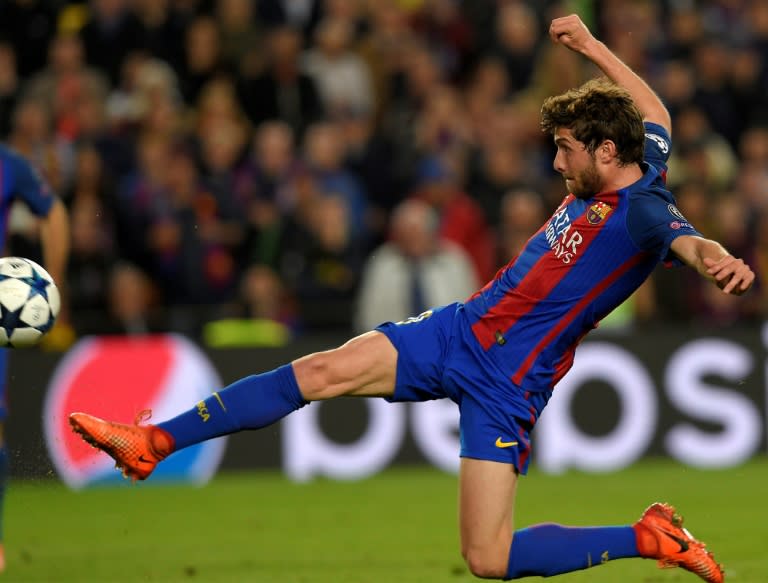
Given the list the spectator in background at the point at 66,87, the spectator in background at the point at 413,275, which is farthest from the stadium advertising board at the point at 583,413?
the spectator in background at the point at 66,87

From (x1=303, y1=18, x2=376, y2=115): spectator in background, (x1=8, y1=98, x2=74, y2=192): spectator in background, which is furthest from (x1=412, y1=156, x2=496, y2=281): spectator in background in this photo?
(x1=8, y1=98, x2=74, y2=192): spectator in background

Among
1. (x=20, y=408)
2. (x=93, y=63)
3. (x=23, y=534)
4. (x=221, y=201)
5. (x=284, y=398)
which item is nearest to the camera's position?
(x=284, y=398)

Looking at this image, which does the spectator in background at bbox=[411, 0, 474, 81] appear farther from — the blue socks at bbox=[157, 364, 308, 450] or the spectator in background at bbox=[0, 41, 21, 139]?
the blue socks at bbox=[157, 364, 308, 450]

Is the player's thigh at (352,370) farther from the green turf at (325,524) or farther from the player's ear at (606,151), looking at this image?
the green turf at (325,524)

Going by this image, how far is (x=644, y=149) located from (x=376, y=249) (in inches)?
290

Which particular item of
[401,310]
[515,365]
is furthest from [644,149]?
[401,310]

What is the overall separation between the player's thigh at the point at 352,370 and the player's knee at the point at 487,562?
76 centimetres

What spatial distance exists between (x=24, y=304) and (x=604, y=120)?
275 cm

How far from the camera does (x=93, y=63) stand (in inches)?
560

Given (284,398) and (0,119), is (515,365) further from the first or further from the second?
(0,119)

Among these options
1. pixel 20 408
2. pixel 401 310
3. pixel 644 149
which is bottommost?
pixel 20 408

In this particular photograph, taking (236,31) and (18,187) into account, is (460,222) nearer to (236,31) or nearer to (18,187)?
(236,31)

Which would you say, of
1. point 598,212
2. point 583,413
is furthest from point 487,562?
point 583,413

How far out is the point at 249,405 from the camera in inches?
248
